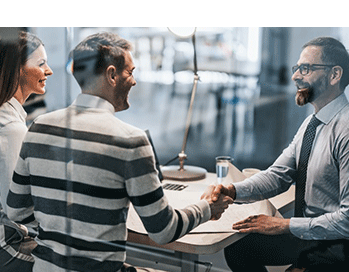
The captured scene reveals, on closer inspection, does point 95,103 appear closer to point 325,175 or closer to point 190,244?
point 190,244

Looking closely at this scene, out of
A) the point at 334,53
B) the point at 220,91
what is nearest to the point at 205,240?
the point at 220,91

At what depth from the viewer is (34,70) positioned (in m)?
1.90

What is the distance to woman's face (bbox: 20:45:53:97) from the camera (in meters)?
1.89

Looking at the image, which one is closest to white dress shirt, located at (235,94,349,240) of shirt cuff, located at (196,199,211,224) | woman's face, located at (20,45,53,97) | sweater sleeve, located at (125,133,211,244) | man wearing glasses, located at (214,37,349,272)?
man wearing glasses, located at (214,37,349,272)

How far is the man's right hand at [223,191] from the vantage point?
1664 millimetres

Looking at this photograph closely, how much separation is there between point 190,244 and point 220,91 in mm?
548

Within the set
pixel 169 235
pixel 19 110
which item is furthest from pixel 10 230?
pixel 169 235

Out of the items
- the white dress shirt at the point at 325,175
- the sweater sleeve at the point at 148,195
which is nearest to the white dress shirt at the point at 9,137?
the sweater sleeve at the point at 148,195

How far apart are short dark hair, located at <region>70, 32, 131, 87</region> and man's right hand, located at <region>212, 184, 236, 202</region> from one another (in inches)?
21.6

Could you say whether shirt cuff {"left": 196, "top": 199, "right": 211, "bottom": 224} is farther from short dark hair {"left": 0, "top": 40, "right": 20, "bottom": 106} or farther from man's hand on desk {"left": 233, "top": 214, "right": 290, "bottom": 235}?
short dark hair {"left": 0, "top": 40, "right": 20, "bottom": 106}

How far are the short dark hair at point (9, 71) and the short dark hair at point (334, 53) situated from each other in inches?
45.8

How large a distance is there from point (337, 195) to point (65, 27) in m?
1.23

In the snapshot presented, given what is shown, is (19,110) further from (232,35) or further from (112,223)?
(232,35)
